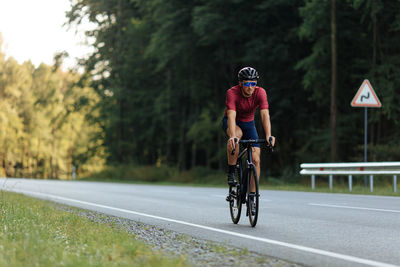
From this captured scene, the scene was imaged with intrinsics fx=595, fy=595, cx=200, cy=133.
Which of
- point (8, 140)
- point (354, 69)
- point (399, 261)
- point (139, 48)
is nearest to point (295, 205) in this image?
point (399, 261)

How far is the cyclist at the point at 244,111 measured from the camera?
8234 millimetres

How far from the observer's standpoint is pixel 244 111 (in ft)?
28.1

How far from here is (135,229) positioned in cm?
870

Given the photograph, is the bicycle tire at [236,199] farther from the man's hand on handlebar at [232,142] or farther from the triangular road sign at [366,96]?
the triangular road sign at [366,96]

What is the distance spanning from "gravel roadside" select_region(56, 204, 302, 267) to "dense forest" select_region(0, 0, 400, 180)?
17471 millimetres

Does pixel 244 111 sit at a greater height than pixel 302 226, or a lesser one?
greater

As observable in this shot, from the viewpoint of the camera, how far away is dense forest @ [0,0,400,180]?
2600 centimetres

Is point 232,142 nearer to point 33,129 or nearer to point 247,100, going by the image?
point 247,100

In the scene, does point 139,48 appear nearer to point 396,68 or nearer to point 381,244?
point 396,68

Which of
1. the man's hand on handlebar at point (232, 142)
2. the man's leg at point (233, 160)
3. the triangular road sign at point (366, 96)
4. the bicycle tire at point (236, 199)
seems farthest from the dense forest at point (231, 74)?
the man's hand on handlebar at point (232, 142)

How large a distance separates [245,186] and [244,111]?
111 cm

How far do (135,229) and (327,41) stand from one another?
19.6 meters

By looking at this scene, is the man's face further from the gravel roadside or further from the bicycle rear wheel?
the gravel roadside

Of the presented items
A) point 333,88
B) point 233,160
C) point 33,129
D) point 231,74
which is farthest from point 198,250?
point 33,129
